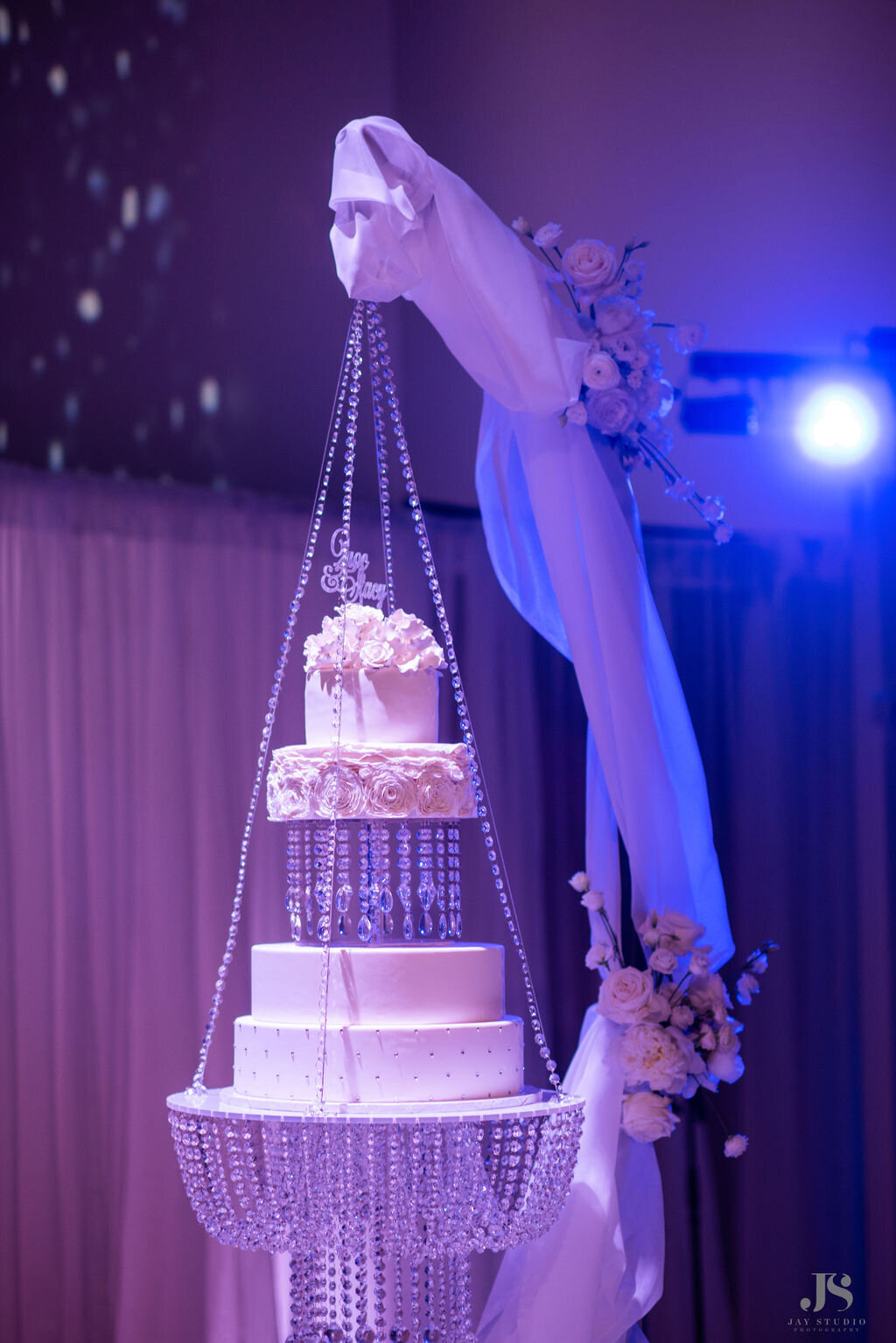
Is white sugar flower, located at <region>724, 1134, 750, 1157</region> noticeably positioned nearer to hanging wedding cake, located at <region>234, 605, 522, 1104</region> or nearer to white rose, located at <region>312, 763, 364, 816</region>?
hanging wedding cake, located at <region>234, 605, 522, 1104</region>

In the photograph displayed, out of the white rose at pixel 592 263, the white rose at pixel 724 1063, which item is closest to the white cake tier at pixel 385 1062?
the white rose at pixel 724 1063

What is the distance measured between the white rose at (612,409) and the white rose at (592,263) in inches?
10.3

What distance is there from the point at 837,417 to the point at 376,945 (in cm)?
210

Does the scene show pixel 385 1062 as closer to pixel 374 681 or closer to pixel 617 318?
pixel 374 681

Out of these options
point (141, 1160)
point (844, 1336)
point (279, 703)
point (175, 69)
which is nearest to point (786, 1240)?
point (844, 1336)

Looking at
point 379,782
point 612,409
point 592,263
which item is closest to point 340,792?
point 379,782

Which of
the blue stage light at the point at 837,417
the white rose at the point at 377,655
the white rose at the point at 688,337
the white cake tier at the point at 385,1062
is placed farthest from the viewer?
the blue stage light at the point at 837,417

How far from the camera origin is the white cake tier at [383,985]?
2.70 m

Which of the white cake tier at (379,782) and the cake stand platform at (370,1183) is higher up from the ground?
the white cake tier at (379,782)

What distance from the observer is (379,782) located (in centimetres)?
274

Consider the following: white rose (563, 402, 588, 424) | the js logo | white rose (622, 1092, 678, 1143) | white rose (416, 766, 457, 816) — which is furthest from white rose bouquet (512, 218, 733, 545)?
the js logo

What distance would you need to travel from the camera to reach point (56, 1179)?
3.54 metres

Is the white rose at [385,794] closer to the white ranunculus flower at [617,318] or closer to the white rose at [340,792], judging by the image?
the white rose at [340,792]

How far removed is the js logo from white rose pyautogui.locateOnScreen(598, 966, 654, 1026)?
1566 millimetres
